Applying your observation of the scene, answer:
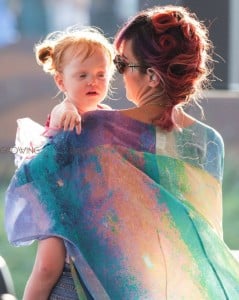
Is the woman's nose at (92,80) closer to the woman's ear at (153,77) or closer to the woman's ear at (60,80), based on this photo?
the woman's ear at (60,80)

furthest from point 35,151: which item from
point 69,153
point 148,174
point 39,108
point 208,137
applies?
point 39,108

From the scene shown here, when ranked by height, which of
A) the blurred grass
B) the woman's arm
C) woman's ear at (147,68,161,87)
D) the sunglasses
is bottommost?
the blurred grass

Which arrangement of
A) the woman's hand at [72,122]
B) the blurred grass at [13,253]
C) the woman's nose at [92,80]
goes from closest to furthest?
the woman's hand at [72,122] < the woman's nose at [92,80] < the blurred grass at [13,253]

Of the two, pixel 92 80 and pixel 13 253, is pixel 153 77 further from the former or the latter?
pixel 13 253

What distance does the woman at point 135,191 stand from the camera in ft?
7.97

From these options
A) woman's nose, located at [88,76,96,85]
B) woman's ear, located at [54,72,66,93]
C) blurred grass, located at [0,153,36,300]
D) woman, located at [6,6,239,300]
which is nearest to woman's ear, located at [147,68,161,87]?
woman, located at [6,6,239,300]

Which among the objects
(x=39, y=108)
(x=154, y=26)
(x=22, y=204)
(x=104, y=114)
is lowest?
(x=39, y=108)

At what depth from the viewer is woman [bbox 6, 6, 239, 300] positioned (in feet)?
7.97

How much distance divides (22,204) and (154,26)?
57 centimetres

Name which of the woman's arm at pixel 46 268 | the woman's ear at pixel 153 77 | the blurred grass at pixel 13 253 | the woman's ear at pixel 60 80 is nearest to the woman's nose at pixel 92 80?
the woman's ear at pixel 60 80

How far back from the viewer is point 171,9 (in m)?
2.47

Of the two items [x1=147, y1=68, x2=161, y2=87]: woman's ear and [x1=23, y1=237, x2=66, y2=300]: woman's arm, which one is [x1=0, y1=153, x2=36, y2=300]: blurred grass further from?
[x1=147, y1=68, x2=161, y2=87]: woman's ear

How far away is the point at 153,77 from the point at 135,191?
0.97ft

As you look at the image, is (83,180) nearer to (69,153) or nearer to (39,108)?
(69,153)
